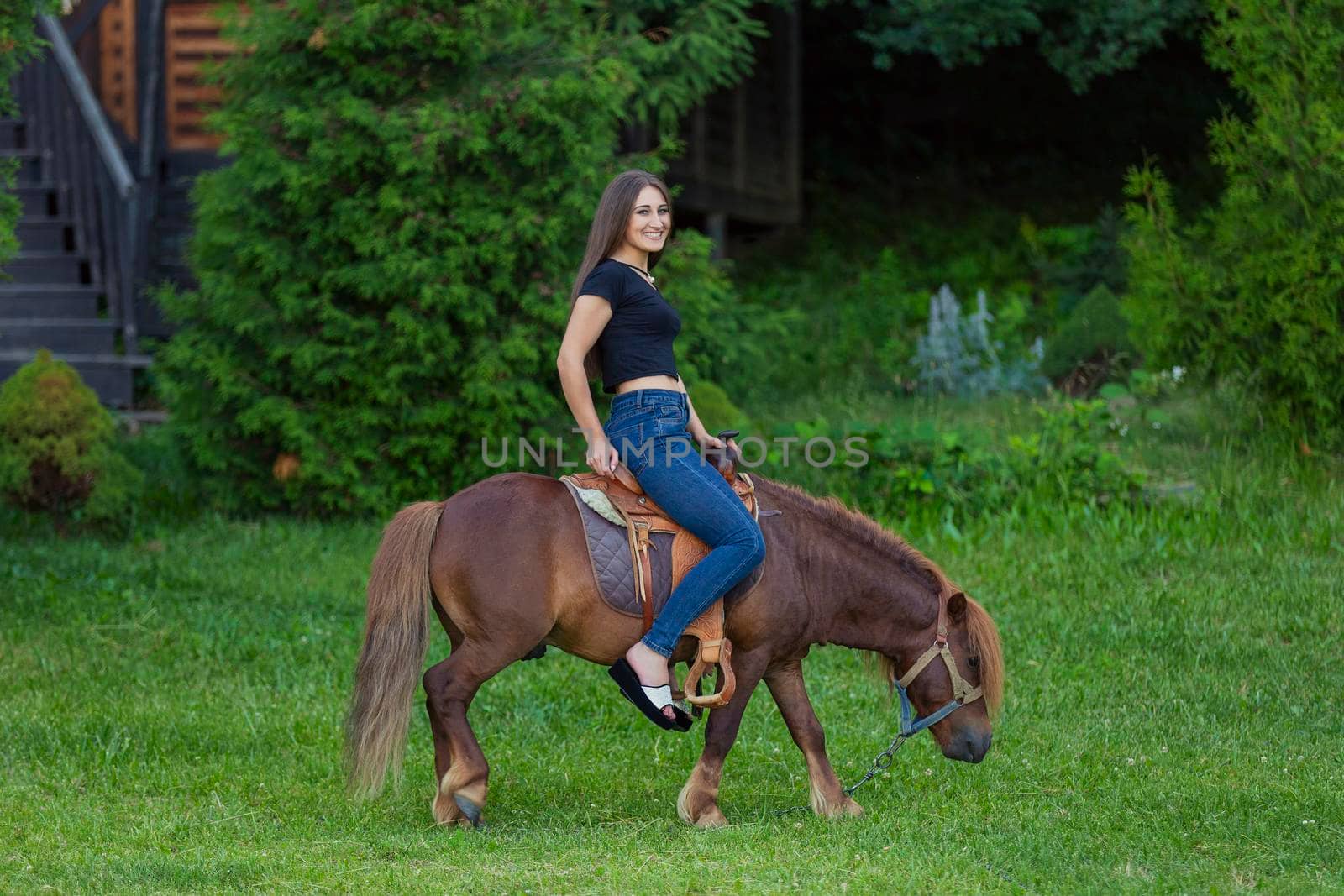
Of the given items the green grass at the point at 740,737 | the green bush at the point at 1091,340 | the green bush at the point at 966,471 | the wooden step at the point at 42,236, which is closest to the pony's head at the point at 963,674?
the green grass at the point at 740,737

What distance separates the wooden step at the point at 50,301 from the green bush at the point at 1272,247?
29.8 feet

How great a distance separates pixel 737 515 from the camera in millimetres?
4852

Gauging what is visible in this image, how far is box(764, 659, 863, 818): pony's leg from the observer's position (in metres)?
5.11

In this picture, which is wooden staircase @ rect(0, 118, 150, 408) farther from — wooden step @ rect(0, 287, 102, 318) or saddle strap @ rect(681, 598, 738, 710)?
saddle strap @ rect(681, 598, 738, 710)

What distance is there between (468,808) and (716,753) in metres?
0.88

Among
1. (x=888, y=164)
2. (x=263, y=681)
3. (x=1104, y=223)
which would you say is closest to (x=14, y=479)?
(x=263, y=681)

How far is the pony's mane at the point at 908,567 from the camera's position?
5.15m

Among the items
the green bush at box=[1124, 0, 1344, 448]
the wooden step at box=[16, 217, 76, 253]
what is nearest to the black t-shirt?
the green bush at box=[1124, 0, 1344, 448]

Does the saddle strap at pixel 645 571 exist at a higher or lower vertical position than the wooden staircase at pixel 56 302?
lower

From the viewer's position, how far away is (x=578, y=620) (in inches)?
190

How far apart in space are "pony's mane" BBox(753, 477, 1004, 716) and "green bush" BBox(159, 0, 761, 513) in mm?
4343

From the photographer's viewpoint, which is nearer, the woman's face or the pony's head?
the woman's face

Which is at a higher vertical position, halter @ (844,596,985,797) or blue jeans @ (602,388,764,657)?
blue jeans @ (602,388,764,657)

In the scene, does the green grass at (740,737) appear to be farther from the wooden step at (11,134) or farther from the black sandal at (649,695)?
the wooden step at (11,134)
